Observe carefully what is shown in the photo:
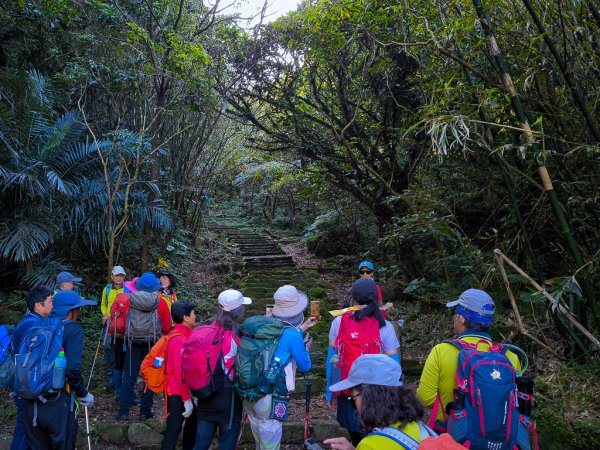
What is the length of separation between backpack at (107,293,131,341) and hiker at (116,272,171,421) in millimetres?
184

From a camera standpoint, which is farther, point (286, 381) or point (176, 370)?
point (176, 370)

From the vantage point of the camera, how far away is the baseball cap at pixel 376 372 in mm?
2055

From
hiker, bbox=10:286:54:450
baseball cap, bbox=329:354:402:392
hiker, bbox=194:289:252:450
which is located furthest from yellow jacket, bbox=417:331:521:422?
hiker, bbox=10:286:54:450

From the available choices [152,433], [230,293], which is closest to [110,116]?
[152,433]

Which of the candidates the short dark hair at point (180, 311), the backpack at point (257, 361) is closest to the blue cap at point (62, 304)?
the short dark hair at point (180, 311)

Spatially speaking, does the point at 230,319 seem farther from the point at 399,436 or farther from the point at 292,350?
the point at 399,436

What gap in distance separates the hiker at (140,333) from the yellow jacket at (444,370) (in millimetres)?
3477

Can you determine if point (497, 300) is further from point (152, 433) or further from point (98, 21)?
point (98, 21)

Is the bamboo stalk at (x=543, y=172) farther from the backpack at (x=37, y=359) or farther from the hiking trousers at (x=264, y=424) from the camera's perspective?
the backpack at (x=37, y=359)

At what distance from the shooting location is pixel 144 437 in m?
5.00

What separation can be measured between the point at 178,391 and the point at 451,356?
7.33ft

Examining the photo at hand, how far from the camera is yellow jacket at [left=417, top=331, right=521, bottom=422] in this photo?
277cm

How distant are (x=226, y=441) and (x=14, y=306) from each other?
6.19 m

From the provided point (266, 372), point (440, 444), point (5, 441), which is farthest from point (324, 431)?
point (440, 444)
